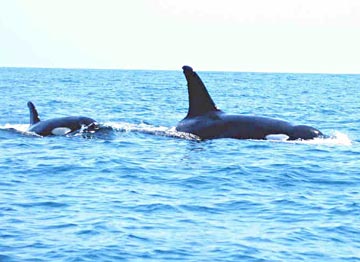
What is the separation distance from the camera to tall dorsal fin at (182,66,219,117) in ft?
68.4

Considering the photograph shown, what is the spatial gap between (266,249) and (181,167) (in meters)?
6.24

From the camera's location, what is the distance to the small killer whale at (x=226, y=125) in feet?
68.1

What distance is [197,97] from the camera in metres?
20.9

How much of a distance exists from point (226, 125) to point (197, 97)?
42.7 inches

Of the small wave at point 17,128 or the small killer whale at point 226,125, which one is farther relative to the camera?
the small wave at point 17,128

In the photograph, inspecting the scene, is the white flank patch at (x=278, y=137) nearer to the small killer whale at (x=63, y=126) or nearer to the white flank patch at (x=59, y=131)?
the small killer whale at (x=63, y=126)

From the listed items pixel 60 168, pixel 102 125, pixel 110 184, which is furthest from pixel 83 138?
pixel 110 184

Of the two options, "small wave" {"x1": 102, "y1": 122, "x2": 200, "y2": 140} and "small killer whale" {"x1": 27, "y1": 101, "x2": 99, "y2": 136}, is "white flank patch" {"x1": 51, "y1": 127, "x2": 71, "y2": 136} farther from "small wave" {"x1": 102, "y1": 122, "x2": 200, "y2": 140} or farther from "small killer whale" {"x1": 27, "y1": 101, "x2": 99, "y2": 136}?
"small wave" {"x1": 102, "y1": 122, "x2": 200, "y2": 140}

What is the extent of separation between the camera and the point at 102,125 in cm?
2330

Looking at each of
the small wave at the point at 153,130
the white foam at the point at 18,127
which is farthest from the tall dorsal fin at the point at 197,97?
the white foam at the point at 18,127

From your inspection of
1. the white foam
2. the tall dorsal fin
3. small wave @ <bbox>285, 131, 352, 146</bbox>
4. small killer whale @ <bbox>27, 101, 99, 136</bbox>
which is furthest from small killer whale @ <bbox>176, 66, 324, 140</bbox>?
the white foam

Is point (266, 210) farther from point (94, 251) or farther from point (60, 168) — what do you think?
point (60, 168)

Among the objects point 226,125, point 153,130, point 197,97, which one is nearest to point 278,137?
point 226,125

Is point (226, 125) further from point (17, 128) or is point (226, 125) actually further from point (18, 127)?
point (18, 127)
